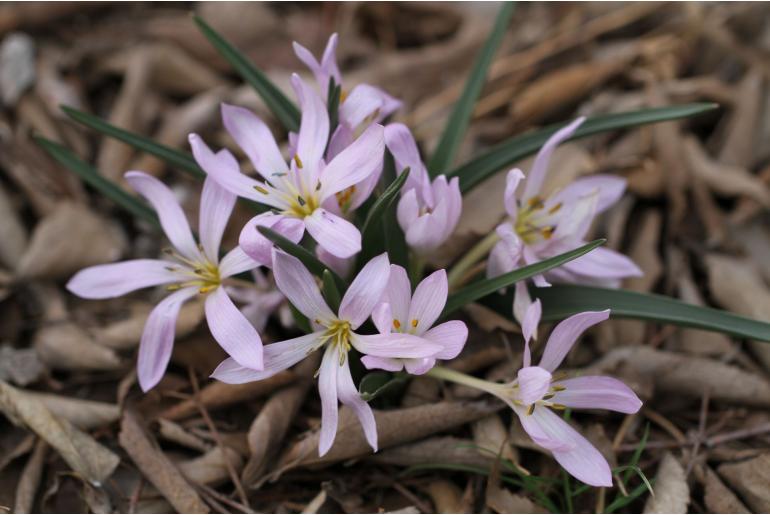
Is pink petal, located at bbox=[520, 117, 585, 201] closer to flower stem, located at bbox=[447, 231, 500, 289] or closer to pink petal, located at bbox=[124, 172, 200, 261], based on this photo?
flower stem, located at bbox=[447, 231, 500, 289]

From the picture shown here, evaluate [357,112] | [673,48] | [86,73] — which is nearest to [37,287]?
[86,73]

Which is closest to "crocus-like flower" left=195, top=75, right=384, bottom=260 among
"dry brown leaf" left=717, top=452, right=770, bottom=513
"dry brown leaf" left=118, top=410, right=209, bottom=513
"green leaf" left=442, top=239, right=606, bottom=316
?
"green leaf" left=442, top=239, right=606, bottom=316

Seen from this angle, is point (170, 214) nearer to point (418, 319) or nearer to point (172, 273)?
point (172, 273)

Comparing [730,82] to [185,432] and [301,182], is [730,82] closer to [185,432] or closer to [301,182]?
[301,182]

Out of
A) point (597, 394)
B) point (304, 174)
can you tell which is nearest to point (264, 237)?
point (304, 174)

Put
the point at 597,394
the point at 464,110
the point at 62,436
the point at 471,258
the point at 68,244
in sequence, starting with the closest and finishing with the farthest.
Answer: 1. the point at 597,394
2. the point at 62,436
3. the point at 471,258
4. the point at 464,110
5. the point at 68,244

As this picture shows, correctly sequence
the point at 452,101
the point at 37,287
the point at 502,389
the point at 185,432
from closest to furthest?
the point at 502,389
the point at 185,432
the point at 37,287
the point at 452,101

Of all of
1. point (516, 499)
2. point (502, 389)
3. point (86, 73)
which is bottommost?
point (516, 499)
